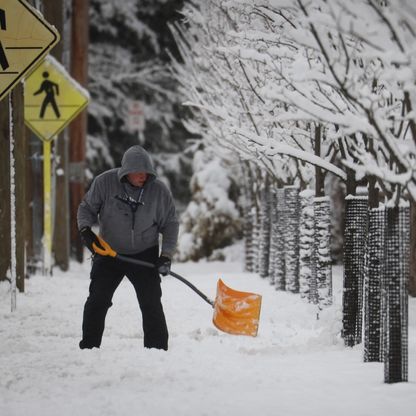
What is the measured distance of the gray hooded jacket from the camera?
6.34 m

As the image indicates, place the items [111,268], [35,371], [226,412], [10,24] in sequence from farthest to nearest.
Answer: [10,24] < [111,268] < [35,371] < [226,412]

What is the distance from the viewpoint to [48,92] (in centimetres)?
1183

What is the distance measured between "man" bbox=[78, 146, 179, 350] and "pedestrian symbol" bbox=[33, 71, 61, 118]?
555 centimetres

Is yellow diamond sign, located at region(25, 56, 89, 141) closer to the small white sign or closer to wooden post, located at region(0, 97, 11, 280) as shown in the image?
wooden post, located at region(0, 97, 11, 280)

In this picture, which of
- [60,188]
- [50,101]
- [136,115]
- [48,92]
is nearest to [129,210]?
[50,101]

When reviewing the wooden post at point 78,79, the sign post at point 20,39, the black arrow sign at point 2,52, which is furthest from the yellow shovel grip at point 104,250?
the wooden post at point 78,79

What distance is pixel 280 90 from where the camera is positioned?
4766mm

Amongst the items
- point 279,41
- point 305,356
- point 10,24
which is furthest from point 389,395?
point 10,24

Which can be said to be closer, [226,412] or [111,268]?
[226,412]

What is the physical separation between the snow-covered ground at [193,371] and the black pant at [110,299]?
0.50 feet

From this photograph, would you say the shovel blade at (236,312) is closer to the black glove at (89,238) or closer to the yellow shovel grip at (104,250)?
the yellow shovel grip at (104,250)

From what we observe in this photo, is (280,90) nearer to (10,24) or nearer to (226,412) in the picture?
(226,412)

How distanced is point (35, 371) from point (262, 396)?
1606 mm

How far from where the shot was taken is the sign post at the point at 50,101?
1167 centimetres
